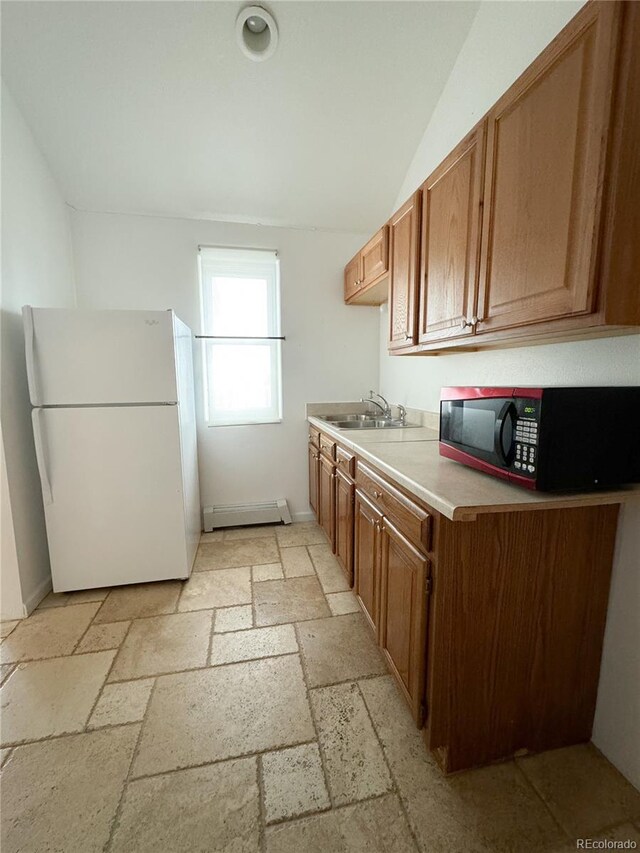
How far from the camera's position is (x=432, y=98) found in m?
2.16

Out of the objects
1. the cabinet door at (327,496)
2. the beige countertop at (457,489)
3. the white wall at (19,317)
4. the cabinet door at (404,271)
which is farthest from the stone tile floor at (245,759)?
the cabinet door at (404,271)

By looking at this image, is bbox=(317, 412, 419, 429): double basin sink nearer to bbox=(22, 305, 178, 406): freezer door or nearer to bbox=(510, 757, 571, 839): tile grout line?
bbox=(22, 305, 178, 406): freezer door

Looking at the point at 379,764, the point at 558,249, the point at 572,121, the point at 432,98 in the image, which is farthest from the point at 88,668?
the point at 432,98

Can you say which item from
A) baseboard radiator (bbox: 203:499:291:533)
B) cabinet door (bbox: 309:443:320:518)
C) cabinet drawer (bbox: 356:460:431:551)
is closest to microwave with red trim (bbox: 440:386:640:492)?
cabinet drawer (bbox: 356:460:431:551)

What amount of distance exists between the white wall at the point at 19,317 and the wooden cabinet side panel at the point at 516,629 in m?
2.24

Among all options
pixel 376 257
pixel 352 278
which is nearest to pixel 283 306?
pixel 352 278

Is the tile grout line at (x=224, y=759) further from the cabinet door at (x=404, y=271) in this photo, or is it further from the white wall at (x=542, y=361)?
the cabinet door at (x=404, y=271)

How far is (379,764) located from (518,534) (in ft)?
3.05

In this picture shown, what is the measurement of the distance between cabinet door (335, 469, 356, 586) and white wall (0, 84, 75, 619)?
71.6 inches

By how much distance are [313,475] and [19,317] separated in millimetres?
2207

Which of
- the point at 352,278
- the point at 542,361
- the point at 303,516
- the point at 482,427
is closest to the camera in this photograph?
the point at 482,427

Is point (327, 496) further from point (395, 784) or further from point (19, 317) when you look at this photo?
point (19, 317)

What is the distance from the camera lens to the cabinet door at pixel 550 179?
89 centimetres

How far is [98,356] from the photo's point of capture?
80.4 inches
